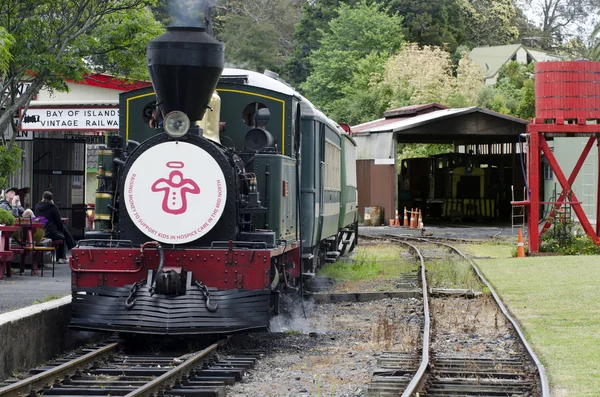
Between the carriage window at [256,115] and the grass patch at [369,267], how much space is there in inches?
259

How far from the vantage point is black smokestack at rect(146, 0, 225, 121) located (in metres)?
8.93

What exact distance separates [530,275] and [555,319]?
555 centimetres

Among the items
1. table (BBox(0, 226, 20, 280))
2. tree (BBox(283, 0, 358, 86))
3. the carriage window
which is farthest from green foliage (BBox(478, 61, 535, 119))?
the carriage window

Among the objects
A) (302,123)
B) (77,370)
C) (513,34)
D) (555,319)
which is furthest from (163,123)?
(513,34)

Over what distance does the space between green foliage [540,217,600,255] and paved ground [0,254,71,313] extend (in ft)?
34.7

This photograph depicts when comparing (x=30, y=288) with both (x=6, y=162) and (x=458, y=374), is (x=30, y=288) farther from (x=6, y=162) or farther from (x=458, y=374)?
(x=458, y=374)

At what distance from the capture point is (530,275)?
17047 millimetres

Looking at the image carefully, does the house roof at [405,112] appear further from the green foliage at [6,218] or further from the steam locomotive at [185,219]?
the steam locomotive at [185,219]

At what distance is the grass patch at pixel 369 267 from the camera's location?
1738 centimetres

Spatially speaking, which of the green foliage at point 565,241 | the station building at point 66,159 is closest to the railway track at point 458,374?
the green foliage at point 565,241

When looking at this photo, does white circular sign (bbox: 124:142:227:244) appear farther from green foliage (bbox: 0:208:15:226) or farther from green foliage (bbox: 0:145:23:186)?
green foliage (bbox: 0:145:23:186)

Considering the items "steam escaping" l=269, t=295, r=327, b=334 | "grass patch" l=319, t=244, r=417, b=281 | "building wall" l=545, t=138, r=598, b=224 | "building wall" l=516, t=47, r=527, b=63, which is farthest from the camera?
"building wall" l=516, t=47, r=527, b=63

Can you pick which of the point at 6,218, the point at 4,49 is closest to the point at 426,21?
the point at 6,218

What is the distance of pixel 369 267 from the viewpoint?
61.9 feet
